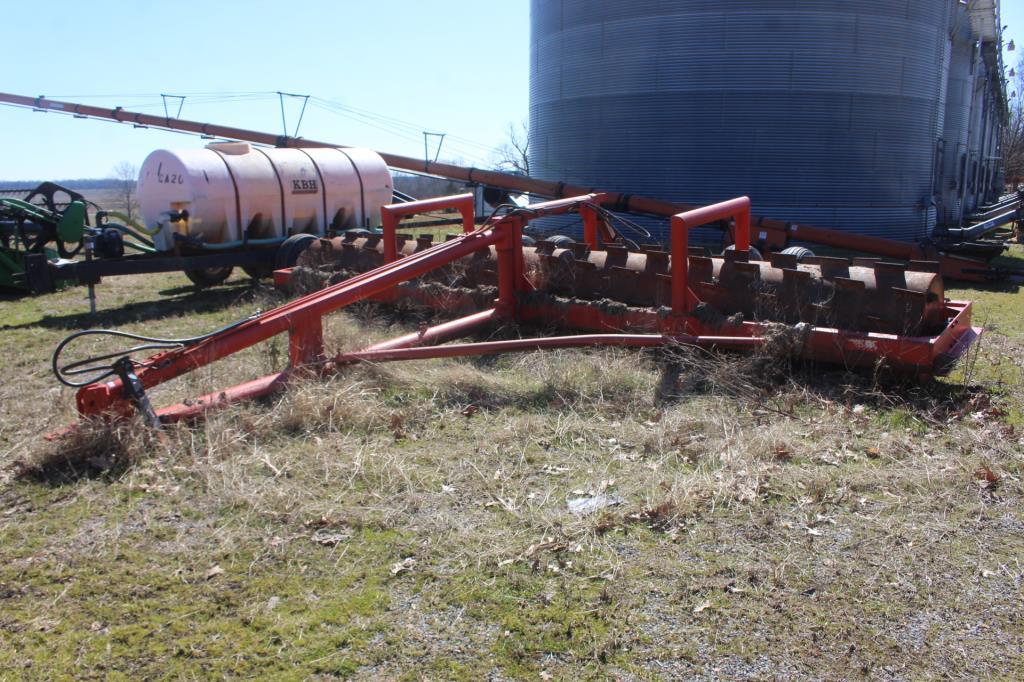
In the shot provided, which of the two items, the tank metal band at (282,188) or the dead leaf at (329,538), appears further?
the tank metal band at (282,188)

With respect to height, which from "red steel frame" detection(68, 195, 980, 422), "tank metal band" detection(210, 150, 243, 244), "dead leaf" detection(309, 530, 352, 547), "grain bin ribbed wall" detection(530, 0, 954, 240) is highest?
"grain bin ribbed wall" detection(530, 0, 954, 240)

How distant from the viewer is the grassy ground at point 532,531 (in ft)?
10.5

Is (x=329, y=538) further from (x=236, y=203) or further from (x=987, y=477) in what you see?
(x=236, y=203)

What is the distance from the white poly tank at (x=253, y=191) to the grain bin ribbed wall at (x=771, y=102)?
6.05 metres

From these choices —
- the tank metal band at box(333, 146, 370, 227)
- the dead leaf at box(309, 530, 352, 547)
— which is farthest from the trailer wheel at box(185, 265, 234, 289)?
the dead leaf at box(309, 530, 352, 547)

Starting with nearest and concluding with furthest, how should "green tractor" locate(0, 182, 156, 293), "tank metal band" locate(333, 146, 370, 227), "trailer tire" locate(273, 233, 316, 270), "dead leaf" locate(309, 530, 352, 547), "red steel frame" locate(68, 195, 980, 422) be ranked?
"dead leaf" locate(309, 530, 352, 547) → "red steel frame" locate(68, 195, 980, 422) → "trailer tire" locate(273, 233, 316, 270) → "green tractor" locate(0, 182, 156, 293) → "tank metal band" locate(333, 146, 370, 227)

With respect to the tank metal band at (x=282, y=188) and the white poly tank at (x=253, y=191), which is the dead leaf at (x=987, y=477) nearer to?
the white poly tank at (x=253, y=191)

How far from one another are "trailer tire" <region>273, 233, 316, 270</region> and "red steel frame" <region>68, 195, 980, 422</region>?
403 centimetres

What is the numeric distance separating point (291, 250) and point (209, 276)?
5.49 feet

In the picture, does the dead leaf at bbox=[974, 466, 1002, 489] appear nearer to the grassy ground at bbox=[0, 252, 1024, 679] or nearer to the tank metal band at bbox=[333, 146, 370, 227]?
the grassy ground at bbox=[0, 252, 1024, 679]

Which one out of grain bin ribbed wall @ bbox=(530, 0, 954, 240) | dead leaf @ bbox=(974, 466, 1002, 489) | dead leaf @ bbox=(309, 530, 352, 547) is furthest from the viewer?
grain bin ribbed wall @ bbox=(530, 0, 954, 240)

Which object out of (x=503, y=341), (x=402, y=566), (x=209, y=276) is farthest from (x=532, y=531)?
(x=209, y=276)

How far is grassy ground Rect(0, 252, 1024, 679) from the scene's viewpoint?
10.5 ft

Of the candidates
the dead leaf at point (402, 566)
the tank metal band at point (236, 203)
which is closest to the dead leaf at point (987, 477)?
the dead leaf at point (402, 566)
